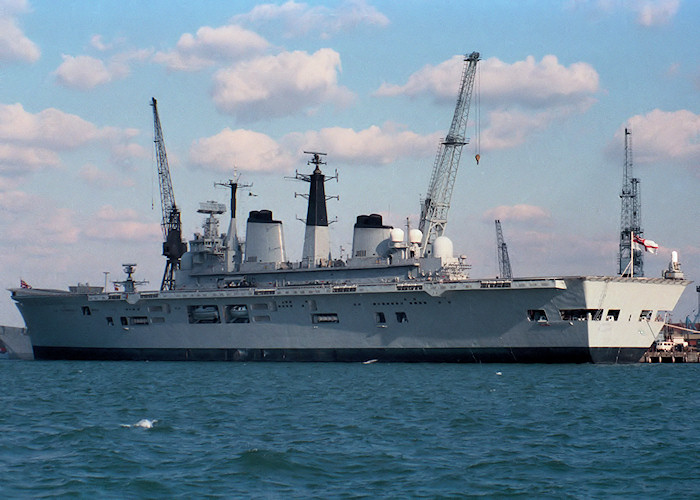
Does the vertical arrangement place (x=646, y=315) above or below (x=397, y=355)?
above

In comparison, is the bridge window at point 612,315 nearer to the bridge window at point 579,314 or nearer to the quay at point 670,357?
the bridge window at point 579,314

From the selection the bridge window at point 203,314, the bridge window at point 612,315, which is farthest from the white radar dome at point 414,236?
the bridge window at point 203,314

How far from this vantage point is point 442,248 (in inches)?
1796

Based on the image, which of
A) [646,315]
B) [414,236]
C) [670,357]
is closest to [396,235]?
[414,236]

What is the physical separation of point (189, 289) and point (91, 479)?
35281 millimetres

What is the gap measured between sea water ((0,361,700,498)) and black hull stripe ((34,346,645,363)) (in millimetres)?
6570

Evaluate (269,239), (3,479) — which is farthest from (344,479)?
(269,239)

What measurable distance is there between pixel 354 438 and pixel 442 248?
1064 inches

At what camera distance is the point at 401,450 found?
704 inches

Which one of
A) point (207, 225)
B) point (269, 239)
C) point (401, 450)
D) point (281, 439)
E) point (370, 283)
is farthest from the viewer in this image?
point (207, 225)

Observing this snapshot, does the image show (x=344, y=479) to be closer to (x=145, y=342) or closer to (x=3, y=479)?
(x=3, y=479)

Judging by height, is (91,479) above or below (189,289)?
below

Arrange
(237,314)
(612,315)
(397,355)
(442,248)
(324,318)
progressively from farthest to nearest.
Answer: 1. (237,314)
2. (442,248)
3. (324,318)
4. (397,355)
5. (612,315)

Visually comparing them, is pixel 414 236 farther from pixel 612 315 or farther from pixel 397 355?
pixel 612 315
